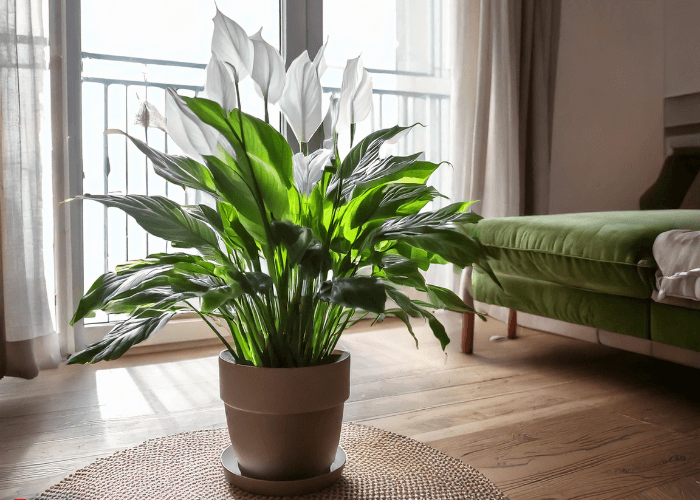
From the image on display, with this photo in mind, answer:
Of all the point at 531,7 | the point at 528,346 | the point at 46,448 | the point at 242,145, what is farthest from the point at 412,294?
the point at 242,145

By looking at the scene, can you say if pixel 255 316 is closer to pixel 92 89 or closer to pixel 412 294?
pixel 412 294

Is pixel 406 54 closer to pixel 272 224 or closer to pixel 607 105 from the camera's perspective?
pixel 607 105

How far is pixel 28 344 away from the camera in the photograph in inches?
70.4

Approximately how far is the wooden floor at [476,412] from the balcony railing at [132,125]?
1057 millimetres

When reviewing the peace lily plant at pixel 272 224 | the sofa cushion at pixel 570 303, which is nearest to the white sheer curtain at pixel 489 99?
the sofa cushion at pixel 570 303

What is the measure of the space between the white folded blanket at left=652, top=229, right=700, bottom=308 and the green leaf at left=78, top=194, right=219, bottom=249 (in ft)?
3.44

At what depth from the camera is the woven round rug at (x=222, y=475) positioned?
3.36 ft

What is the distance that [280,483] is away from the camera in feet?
3.20

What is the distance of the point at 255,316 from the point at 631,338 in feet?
3.70

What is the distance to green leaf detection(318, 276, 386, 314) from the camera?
2.63 feet

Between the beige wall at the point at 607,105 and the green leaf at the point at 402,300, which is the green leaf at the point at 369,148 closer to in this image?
the green leaf at the point at 402,300

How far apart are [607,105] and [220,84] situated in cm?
249

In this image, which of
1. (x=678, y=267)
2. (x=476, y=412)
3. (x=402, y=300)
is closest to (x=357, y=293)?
(x=402, y=300)

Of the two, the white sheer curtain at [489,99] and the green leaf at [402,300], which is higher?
the white sheer curtain at [489,99]
